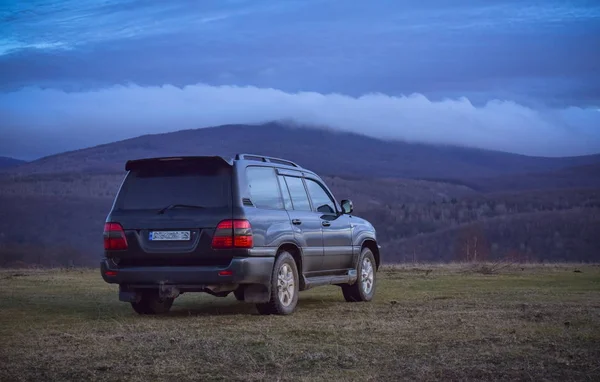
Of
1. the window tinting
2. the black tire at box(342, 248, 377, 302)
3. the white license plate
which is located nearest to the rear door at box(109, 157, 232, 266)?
the white license plate

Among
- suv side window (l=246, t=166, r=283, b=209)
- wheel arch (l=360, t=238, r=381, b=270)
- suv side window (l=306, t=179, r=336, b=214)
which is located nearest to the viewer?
suv side window (l=246, t=166, r=283, b=209)

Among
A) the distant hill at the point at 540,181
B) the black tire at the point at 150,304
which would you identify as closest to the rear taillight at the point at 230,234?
the black tire at the point at 150,304

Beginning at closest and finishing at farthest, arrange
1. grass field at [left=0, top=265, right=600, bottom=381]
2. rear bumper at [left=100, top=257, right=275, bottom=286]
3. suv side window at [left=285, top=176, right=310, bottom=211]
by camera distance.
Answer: grass field at [left=0, top=265, right=600, bottom=381] < rear bumper at [left=100, top=257, right=275, bottom=286] < suv side window at [left=285, top=176, right=310, bottom=211]

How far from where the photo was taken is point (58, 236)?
76188 mm

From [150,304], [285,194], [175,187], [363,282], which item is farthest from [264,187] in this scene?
[363,282]

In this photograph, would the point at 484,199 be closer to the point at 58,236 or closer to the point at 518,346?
the point at 58,236

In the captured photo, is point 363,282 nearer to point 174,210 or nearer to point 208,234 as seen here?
point 208,234

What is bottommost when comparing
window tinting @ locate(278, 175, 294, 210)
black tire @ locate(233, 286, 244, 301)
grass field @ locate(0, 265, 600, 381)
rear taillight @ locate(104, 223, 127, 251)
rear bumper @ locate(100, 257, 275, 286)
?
grass field @ locate(0, 265, 600, 381)

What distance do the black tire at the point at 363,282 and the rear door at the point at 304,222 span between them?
108 centimetres

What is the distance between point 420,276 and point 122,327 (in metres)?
9.79

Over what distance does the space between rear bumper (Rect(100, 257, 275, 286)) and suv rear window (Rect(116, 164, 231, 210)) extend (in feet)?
2.41

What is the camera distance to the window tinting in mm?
12523

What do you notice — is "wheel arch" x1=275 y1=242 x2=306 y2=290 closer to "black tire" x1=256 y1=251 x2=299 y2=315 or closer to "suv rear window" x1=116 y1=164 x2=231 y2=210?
"black tire" x1=256 y1=251 x2=299 y2=315

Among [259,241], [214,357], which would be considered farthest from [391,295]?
[214,357]
